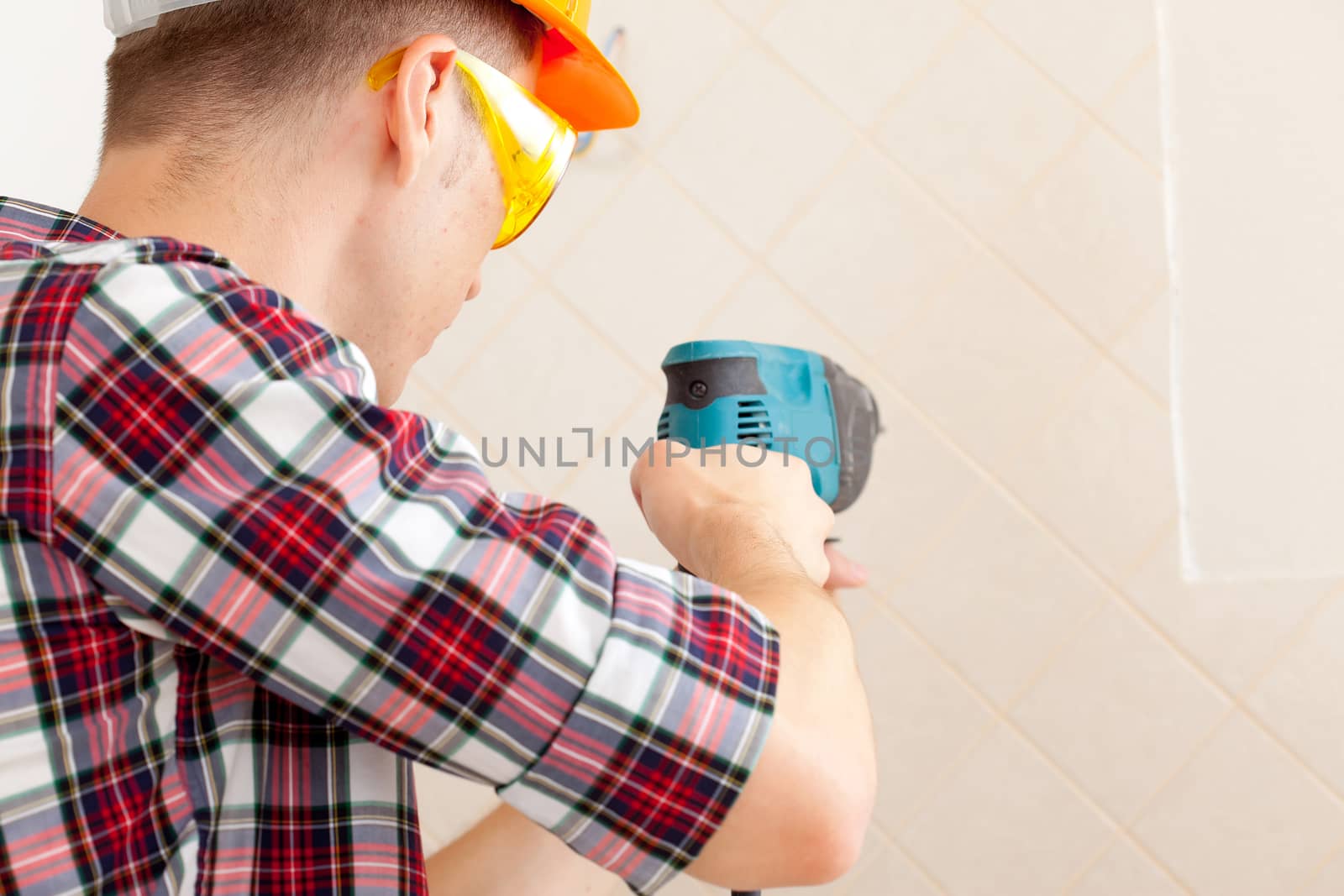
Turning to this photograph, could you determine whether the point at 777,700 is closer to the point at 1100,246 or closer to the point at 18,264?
the point at 18,264

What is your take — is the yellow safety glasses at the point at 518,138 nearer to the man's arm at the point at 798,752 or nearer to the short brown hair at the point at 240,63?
the short brown hair at the point at 240,63

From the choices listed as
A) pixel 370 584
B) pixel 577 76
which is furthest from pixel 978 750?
pixel 370 584

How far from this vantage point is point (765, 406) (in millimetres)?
1107

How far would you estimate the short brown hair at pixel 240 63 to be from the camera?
74 cm

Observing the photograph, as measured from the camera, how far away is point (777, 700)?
0.56 metres

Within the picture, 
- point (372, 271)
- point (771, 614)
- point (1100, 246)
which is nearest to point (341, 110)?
point (372, 271)

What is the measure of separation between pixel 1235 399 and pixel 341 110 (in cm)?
121

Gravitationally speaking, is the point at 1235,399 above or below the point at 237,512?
above

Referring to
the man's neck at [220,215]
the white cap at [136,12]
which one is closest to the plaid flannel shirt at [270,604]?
the man's neck at [220,215]

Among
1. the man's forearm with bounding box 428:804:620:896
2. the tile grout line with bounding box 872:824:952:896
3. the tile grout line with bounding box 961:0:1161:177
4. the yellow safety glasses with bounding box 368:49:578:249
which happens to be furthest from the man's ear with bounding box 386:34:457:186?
the tile grout line with bounding box 872:824:952:896

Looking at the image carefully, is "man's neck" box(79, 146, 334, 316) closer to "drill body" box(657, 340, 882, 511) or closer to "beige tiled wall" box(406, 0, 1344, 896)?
"drill body" box(657, 340, 882, 511)

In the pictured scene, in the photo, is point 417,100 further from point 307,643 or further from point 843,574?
point 843,574

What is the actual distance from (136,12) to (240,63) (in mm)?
119

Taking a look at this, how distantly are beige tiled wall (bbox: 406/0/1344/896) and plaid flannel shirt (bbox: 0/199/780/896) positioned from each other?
96cm
